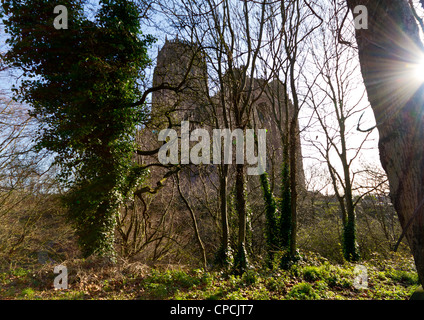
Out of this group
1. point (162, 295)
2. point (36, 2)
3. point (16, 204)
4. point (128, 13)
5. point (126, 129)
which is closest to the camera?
point (162, 295)

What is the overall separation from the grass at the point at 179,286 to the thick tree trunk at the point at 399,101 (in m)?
3.40

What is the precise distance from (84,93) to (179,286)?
6.09 meters

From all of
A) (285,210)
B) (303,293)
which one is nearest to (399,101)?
(303,293)

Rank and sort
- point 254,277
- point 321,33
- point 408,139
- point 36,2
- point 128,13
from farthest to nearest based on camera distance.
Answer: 1. point 321,33
2. point 128,13
3. point 36,2
4. point 254,277
5. point 408,139

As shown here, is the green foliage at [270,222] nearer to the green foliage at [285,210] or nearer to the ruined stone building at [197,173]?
the green foliage at [285,210]

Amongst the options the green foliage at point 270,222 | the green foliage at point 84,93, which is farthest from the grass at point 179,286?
the green foliage at point 270,222

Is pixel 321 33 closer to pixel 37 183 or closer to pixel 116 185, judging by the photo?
pixel 116 185

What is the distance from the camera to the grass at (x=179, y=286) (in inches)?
182

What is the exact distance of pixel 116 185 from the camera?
25.7 feet

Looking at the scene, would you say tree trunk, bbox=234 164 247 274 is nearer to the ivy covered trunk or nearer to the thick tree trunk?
the ivy covered trunk

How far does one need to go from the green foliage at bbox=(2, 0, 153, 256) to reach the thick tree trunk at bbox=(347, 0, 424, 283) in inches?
282

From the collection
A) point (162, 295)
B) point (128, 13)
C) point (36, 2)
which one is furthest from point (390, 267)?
point (36, 2)

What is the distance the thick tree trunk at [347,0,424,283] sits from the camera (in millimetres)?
1737

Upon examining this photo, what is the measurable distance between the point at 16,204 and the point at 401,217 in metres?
12.4
